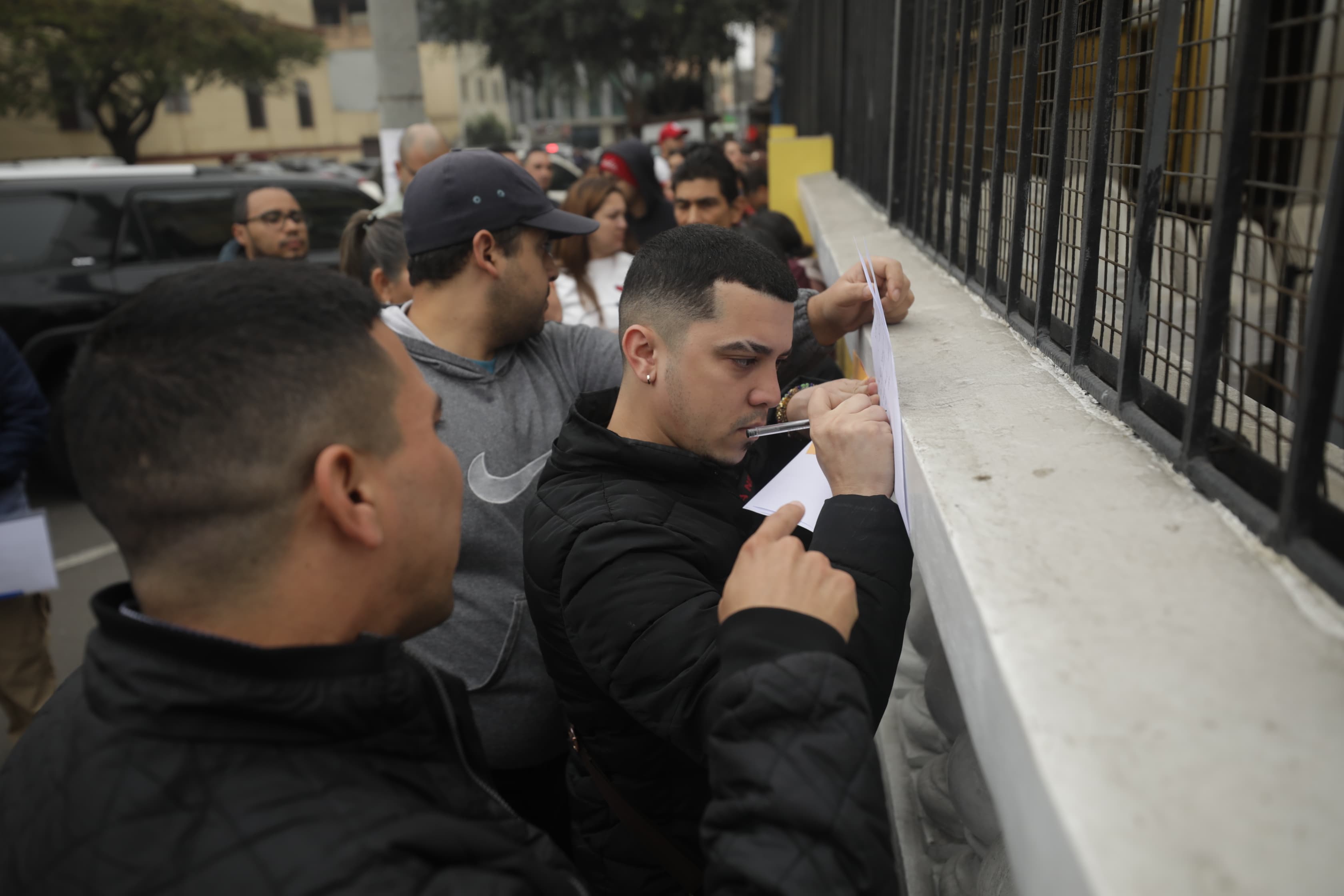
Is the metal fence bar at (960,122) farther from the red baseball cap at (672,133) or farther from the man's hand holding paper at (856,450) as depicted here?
the red baseball cap at (672,133)

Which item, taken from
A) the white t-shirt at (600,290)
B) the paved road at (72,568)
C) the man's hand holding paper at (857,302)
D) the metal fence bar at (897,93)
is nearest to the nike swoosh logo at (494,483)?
the man's hand holding paper at (857,302)

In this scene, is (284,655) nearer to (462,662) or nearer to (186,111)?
(462,662)

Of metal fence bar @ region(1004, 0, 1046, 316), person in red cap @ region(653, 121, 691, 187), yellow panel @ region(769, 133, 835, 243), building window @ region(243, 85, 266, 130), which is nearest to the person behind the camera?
metal fence bar @ region(1004, 0, 1046, 316)

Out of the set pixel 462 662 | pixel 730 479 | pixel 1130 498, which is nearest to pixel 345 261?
pixel 462 662

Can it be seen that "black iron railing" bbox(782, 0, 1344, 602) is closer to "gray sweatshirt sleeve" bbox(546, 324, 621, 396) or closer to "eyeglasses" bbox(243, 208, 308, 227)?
"gray sweatshirt sleeve" bbox(546, 324, 621, 396)

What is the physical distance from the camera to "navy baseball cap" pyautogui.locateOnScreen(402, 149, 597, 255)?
2.51 meters

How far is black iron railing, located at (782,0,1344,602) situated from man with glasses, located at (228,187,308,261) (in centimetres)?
352

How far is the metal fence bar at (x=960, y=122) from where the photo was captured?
2523 mm

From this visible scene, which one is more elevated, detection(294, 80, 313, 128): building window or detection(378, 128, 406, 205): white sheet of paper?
detection(294, 80, 313, 128): building window

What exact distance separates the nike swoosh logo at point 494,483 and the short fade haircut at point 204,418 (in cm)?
118

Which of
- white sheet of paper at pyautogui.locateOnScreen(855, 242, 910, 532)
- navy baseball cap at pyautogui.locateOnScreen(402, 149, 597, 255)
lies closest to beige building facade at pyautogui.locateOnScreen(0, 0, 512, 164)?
navy baseball cap at pyautogui.locateOnScreen(402, 149, 597, 255)

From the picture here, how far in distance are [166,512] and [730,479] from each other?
113 cm

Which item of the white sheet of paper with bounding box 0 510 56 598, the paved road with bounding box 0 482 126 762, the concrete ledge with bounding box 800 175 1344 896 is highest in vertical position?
the concrete ledge with bounding box 800 175 1344 896

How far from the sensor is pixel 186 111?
35.8 meters
